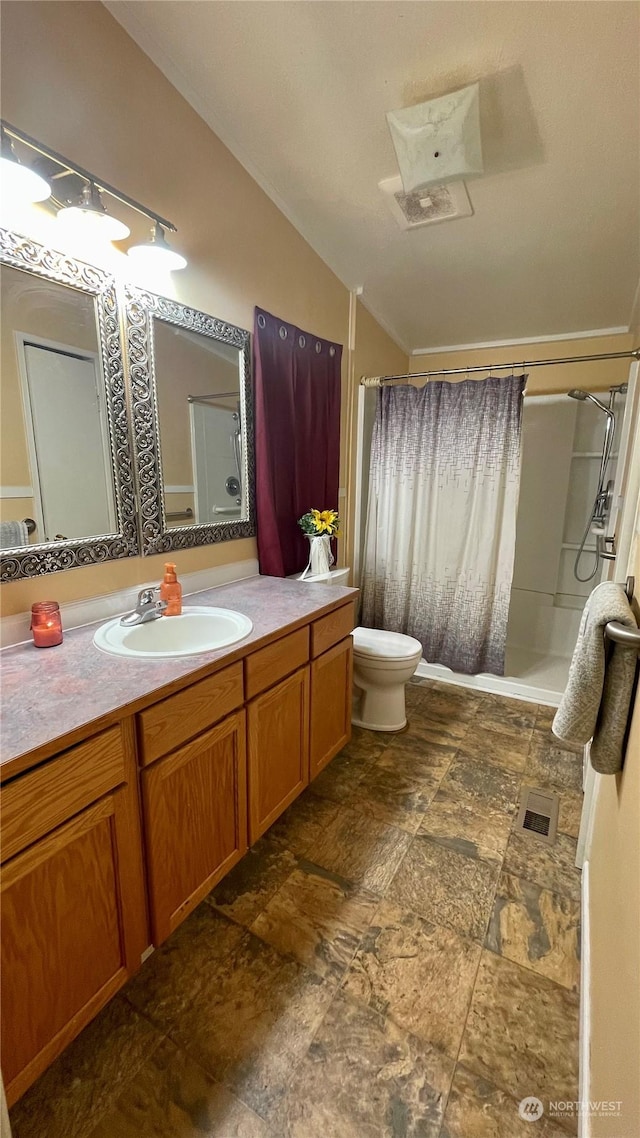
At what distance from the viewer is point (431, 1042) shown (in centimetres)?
109

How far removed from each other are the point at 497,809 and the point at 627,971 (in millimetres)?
1199

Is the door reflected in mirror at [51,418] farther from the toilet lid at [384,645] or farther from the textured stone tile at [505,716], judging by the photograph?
the textured stone tile at [505,716]

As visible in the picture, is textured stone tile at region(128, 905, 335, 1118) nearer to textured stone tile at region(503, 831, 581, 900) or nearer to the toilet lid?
textured stone tile at region(503, 831, 581, 900)

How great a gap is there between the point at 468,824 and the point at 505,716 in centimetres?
89

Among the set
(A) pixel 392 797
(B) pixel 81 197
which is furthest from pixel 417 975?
(B) pixel 81 197

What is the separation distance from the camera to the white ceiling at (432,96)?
1.33 m

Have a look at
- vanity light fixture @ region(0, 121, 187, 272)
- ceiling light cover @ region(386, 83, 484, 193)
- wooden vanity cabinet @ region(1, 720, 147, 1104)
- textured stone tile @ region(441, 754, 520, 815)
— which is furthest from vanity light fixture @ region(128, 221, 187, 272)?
textured stone tile @ region(441, 754, 520, 815)

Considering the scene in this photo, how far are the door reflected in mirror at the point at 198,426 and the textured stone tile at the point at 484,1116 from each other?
1.71m

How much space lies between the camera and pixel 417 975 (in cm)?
123

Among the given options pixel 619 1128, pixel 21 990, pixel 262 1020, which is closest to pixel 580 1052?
pixel 619 1128

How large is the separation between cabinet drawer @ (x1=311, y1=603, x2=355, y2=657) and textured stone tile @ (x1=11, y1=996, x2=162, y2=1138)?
1.08 m

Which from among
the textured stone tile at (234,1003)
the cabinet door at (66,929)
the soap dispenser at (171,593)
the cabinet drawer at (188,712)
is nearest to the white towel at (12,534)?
the soap dispenser at (171,593)

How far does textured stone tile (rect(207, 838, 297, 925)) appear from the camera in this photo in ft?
4.64

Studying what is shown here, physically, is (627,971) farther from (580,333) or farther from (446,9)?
(580,333)
